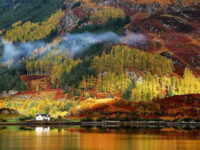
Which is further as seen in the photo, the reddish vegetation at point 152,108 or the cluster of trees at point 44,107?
the cluster of trees at point 44,107

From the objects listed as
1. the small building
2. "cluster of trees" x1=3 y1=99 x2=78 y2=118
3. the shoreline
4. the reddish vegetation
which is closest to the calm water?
the shoreline

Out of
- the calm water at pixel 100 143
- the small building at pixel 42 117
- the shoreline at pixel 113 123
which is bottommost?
the calm water at pixel 100 143

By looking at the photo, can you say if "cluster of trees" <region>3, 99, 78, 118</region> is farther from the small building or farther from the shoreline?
the shoreline

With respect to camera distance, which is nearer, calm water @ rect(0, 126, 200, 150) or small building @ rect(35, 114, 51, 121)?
calm water @ rect(0, 126, 200, 150)

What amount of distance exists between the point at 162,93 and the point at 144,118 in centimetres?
4537

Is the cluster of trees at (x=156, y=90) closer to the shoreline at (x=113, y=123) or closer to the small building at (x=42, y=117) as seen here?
the shoreline at (x=113, y=123)

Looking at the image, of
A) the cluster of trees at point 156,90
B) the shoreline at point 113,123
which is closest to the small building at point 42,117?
the shoreline at point 113,123

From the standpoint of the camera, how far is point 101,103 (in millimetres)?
168750

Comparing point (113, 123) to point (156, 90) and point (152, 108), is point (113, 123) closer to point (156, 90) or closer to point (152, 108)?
point (152, 108)

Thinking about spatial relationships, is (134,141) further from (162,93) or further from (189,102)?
(162,93)

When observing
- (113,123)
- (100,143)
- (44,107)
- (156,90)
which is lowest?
(100,143)

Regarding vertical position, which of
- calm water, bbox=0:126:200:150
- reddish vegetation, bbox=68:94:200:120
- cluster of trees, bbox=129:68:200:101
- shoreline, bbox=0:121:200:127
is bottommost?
calm water, bbox=0:126:200:150

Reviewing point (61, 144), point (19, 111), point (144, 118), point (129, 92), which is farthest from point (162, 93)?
point (61, 144)

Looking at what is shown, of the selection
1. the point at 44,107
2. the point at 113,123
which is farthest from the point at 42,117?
the point at 113,123
